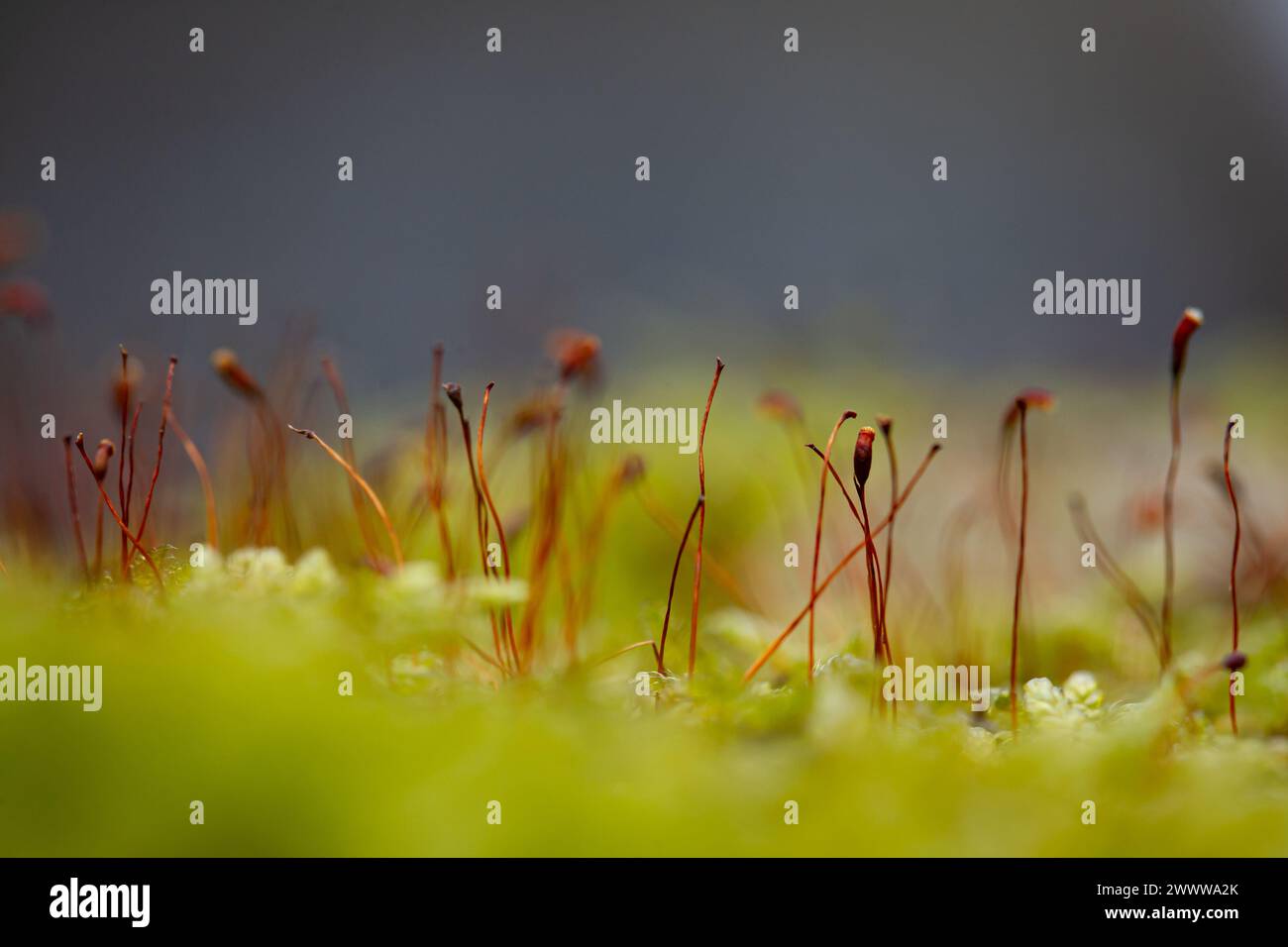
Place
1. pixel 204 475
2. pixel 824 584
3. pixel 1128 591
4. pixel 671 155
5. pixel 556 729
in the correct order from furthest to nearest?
pixel 671 155
pixel 1128 591
pixel 204 475
pixel 824 584
pixel 556 729

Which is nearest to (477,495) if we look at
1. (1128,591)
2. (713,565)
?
(713,565)

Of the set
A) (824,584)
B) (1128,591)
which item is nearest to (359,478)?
(824,584)

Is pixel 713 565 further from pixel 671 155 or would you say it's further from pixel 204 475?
pixel 671 155

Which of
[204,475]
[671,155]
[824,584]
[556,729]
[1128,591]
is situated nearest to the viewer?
[556,729]

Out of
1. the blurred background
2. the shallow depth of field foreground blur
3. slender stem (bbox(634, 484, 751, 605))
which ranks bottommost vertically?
the shallow depth of field foreground blur

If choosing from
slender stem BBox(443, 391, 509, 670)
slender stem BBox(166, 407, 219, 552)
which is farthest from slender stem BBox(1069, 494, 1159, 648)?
slender stem BBox(166, 407, 219, 552)

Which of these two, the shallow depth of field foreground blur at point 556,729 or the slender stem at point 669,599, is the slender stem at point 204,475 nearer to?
the shallow depth of field foreground blur at point 556,729

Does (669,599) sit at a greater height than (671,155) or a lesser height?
lesser

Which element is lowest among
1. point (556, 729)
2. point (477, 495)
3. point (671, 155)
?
point (556, 729)

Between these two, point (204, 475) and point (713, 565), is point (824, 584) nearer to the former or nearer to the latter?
point (713, 565)

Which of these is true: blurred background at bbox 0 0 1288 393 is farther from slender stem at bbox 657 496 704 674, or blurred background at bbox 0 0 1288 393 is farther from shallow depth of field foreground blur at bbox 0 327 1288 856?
slender stem at bbox 657 496 704 674

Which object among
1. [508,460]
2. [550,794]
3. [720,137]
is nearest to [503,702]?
[550,794]

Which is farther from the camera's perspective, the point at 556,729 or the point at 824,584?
the point at 824,584
